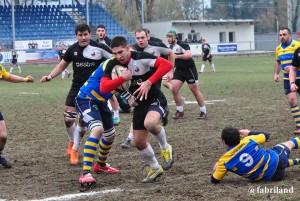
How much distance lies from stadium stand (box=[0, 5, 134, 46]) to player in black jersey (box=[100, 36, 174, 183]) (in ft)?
146

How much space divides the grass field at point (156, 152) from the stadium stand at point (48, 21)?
35223 mm

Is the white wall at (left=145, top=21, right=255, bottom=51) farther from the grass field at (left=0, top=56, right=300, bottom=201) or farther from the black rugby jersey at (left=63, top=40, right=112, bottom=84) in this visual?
the black rugby jersey at (left=63, top=40, right=112, bottom=84)

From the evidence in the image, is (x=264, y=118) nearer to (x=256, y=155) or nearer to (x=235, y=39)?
(x=256, y=155)

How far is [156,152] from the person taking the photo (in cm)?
1005

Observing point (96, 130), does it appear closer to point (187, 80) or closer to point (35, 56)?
point (187, 80)

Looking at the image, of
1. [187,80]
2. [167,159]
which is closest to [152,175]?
[167,159]

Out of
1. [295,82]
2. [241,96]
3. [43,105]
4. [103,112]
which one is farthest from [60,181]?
[241,96]

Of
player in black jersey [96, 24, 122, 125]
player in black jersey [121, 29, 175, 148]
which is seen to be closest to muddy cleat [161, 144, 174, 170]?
player in black jersey [121, 29, 175, 148]

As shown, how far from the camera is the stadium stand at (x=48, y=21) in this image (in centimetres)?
5353

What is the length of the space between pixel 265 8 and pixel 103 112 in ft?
305

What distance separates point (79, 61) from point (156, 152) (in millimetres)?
2025

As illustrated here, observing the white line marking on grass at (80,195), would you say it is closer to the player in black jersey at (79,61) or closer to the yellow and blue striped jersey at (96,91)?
the yellow and blue striped jersey at (96,91)

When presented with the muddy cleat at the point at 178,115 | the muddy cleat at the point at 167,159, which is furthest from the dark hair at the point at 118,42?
the muddy cleat at the point at 178,115

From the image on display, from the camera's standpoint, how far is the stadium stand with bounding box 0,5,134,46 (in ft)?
176
